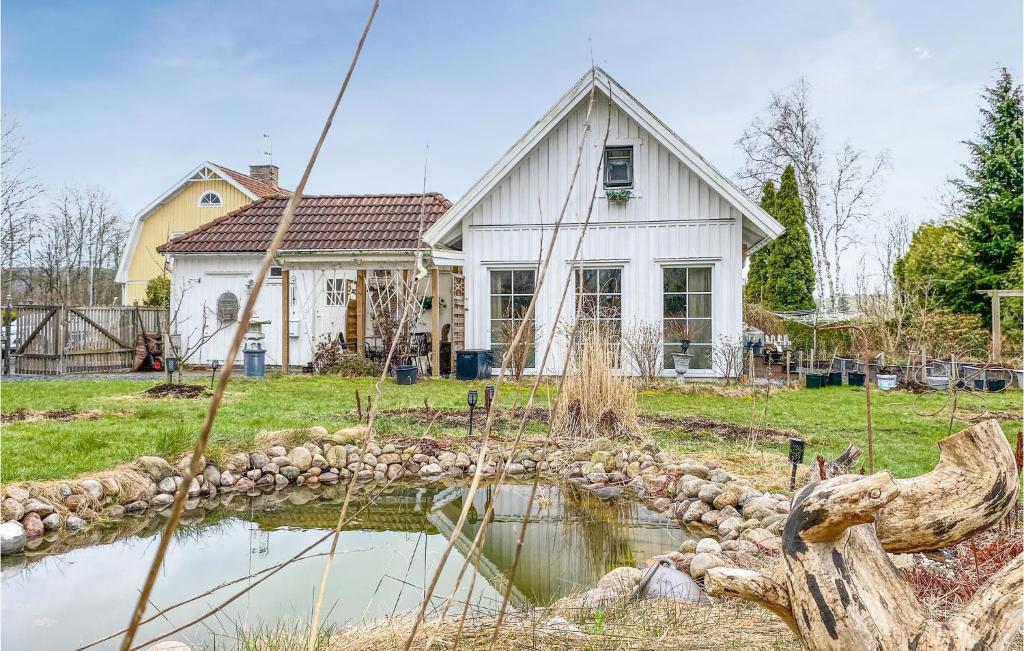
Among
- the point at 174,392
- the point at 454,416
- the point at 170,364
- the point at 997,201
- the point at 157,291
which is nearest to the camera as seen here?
the point at 454,416

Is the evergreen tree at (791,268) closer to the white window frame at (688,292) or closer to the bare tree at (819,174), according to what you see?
the bare tree at (819,174)

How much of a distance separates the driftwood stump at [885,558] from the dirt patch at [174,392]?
7813 mm

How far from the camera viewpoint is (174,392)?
810cm

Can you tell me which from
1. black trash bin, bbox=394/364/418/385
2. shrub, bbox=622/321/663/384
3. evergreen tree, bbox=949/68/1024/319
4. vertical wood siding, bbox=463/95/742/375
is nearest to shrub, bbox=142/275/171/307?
black trash bin, bbox=394/364/418/385

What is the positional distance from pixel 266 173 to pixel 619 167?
12361mm

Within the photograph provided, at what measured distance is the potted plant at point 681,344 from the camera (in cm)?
1016

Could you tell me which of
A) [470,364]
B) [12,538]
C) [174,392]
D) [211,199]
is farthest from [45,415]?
[211,199]

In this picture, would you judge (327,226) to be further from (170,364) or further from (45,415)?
(45,415)

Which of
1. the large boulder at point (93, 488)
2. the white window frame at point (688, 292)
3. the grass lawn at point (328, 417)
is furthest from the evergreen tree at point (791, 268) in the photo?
the large boulder at point (93, 488)

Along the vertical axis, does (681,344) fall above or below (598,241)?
below

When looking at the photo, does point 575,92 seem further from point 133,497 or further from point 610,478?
point 133,497

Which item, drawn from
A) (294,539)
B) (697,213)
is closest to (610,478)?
(294,539)

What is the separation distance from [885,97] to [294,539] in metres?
18.8

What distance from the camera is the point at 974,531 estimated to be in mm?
1460
